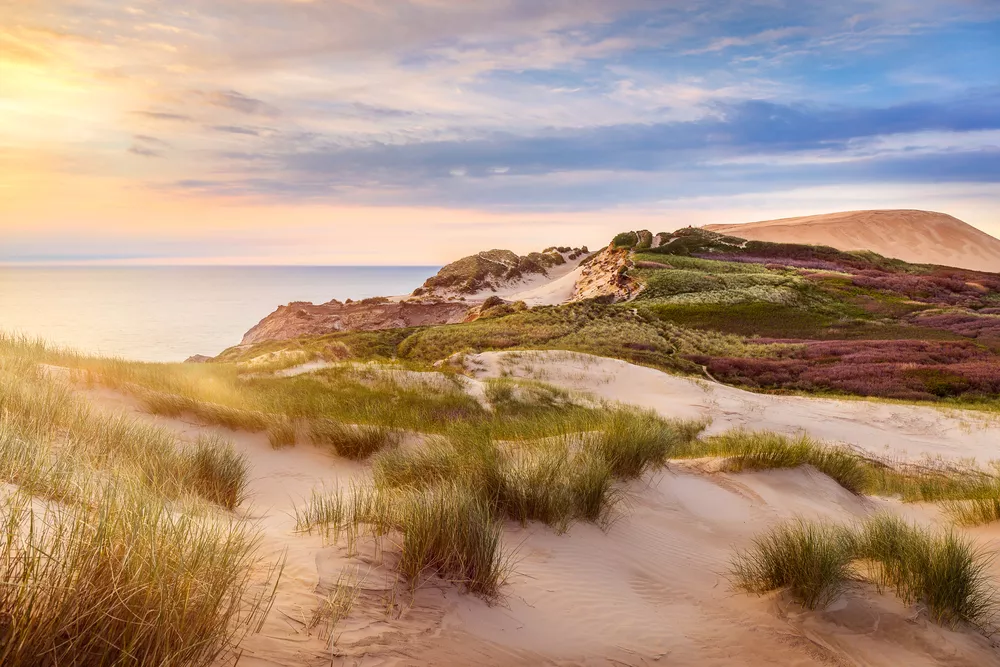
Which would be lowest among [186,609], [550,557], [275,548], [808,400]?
[808,400]

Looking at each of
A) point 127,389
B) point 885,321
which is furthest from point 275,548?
point 885,321

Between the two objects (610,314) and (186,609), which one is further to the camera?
(610,314)

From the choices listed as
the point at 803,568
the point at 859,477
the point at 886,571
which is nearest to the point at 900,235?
the point at 859,477

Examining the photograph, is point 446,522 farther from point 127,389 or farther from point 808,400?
point 808,400

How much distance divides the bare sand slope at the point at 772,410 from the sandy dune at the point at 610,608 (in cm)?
756

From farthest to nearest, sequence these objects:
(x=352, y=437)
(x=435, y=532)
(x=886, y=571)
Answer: (x=352, y=437)
(x=886, y=571)
(x=435, y=532)

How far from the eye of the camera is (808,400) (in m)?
16.7

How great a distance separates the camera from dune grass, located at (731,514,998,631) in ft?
11.6

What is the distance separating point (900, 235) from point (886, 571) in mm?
82833

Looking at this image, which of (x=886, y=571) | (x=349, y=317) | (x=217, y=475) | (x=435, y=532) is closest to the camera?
(x=435, y=532)

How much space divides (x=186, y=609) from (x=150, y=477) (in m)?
2.63

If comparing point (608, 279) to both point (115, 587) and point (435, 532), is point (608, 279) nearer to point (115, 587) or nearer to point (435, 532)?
point (435, 532)

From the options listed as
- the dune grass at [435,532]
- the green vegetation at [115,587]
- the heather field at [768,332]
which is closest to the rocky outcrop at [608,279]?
the heather field at [768,332]

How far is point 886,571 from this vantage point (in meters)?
3.90
